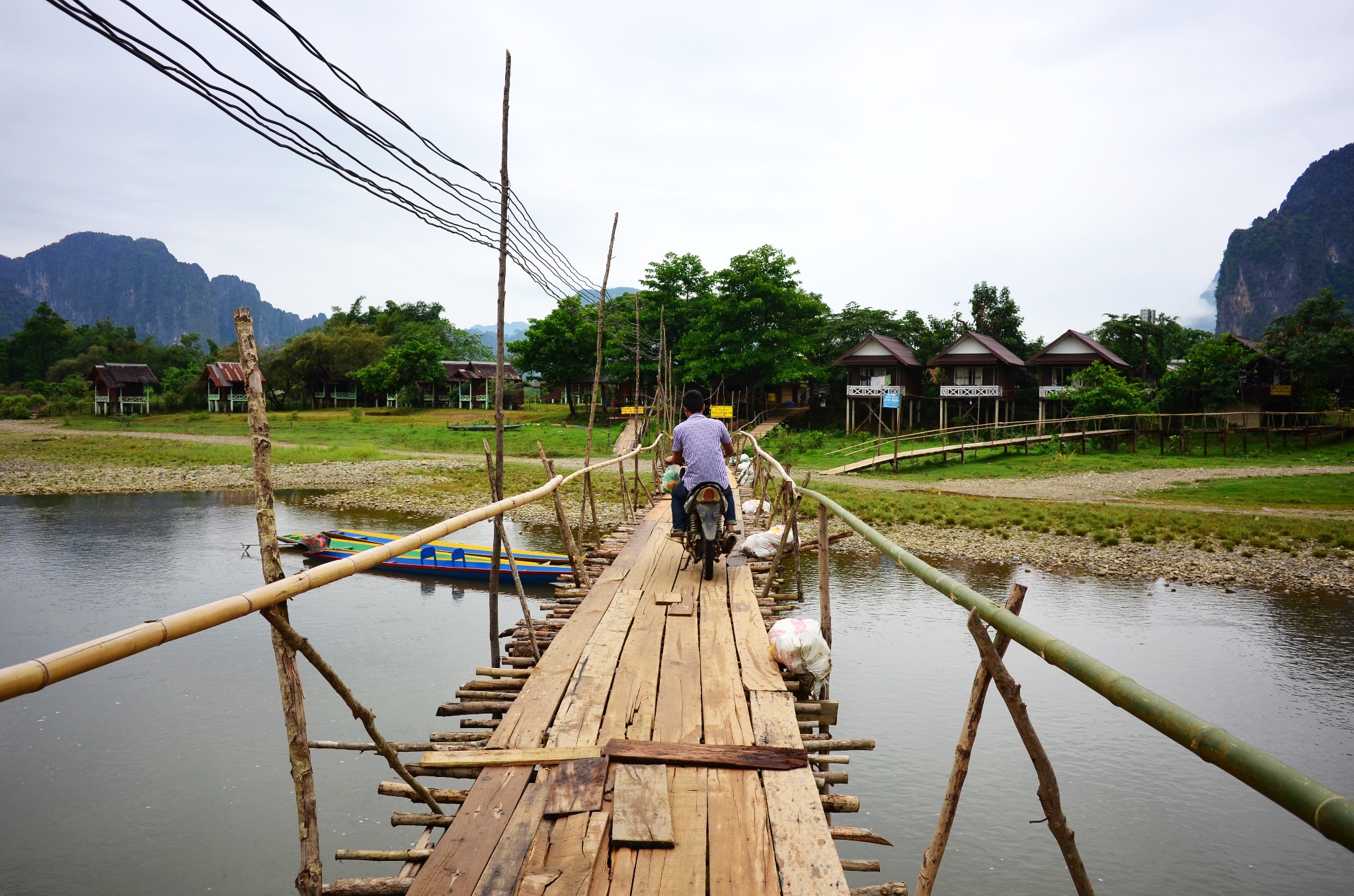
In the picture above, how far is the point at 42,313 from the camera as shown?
6112 centimetres

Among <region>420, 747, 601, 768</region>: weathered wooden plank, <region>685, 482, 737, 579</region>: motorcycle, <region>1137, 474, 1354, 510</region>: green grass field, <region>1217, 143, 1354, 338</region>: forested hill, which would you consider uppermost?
<region>1217, 143, 1354, 338</region>: forested hill

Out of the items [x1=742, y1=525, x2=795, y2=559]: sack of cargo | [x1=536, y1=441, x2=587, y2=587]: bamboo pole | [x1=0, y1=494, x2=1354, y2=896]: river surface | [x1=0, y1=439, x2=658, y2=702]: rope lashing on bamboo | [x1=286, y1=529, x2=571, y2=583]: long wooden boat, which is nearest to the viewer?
[x1=0, y1=439, x2=658, y2=702]: rope lashing on bamboo

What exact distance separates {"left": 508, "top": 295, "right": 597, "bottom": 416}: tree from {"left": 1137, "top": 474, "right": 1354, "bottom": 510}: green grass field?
2678cm

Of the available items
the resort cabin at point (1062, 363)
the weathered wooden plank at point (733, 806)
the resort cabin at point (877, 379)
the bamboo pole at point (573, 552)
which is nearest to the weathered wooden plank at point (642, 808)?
the weathered wooden plank at point (733, 806)

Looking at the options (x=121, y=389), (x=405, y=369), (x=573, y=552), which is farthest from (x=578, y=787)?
(x=121, y=389)

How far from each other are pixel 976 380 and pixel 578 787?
3563cm

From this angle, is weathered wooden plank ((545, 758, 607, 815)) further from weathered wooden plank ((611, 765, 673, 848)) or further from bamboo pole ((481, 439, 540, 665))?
bamboo pole ((481, 439, 540, 665))

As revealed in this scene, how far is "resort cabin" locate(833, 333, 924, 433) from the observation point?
35.3 meters

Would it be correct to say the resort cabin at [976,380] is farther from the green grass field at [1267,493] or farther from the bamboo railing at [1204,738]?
the bamboo railing at [1204,738]

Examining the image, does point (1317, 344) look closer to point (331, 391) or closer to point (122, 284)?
point (331, 391)

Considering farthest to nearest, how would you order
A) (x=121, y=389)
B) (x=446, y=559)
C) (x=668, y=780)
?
(x=121, y=389) → (x=446, y=559) → (x=668, y=780)

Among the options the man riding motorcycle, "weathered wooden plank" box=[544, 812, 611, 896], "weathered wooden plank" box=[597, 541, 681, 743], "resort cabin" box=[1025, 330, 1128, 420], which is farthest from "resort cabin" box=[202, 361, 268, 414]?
"weathered wooden plank" box=[544, 812, 611, 896]

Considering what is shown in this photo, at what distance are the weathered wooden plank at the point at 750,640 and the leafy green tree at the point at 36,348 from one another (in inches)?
2757

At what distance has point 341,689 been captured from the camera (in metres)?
2.86
